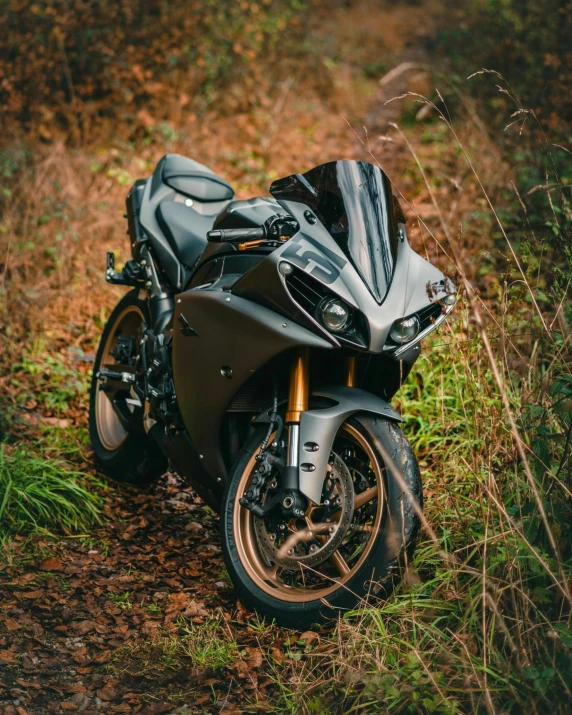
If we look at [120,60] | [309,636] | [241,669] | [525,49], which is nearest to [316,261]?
[309,636]

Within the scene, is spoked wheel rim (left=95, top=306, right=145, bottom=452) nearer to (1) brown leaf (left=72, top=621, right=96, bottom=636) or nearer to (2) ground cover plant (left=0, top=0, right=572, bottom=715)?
(2) ground cover plant (left=0, top=0, right=572, bottom=715)

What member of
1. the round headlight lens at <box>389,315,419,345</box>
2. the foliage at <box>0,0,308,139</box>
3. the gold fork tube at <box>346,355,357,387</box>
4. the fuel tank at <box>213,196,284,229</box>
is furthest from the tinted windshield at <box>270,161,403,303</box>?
the foliage at <box>0,0,308,139</box>

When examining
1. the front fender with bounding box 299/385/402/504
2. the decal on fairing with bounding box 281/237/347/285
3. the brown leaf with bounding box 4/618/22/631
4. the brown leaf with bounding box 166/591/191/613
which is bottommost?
the brown leaf with bounding box 166/591/191/613

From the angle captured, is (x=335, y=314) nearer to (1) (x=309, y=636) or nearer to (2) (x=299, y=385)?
(2) (x=299, y=385)

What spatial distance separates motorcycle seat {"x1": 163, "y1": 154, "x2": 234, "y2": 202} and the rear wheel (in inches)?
24.6

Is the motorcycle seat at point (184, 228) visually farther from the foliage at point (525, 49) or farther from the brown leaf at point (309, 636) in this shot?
the foliage at point (525, 49)

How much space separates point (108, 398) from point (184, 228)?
3.62 ft

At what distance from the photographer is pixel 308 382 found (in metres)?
3.05

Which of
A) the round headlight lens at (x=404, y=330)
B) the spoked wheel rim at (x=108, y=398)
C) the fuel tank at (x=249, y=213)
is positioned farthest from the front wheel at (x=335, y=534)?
the spoked wheel rim at (x=108, y=398)

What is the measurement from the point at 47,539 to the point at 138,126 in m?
5.84

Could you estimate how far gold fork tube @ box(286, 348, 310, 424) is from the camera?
3012mm

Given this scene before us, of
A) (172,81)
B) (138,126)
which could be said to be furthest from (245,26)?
(138,126)

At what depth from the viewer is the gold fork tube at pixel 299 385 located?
3.01m

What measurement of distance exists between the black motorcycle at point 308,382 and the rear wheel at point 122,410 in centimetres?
89
